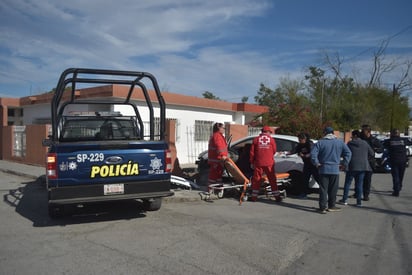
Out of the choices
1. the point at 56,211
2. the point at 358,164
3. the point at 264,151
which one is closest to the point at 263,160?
the point at 264,151

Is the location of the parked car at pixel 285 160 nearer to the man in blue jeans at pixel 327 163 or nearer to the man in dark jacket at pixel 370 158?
the man in dark jacket at pixel 370 158

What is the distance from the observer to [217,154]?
28.5 ft

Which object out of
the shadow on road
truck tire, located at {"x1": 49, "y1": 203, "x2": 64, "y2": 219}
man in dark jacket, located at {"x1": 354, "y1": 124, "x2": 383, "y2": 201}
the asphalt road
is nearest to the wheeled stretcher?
the asphalt road

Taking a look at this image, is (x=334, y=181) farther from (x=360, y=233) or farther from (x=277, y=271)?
(x=277, y=271)

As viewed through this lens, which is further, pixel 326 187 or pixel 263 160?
pixel 263 160

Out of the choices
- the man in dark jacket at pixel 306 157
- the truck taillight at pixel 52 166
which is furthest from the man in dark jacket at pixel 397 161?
the truck taillight at pixel 52 166

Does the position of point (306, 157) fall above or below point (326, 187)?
above

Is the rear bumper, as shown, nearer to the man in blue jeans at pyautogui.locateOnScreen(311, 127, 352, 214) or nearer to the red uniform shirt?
the red uniform shirt

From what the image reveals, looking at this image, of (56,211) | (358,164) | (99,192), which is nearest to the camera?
(99,192)

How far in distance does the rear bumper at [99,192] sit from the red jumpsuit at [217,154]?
2435 millimetres

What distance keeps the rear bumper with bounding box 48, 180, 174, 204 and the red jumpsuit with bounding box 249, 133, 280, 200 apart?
2.51 metres

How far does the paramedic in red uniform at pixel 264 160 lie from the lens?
318 inches

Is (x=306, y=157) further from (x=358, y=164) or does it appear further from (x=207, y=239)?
(x=207, y=239)

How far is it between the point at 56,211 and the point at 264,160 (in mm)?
4283
